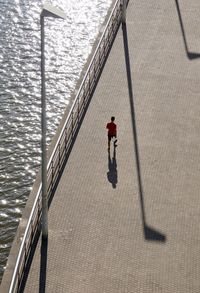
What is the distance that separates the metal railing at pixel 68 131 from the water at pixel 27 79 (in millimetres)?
2100

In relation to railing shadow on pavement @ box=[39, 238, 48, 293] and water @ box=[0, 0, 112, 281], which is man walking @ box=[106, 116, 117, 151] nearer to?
water @ box=[0, 0, 112, 281]

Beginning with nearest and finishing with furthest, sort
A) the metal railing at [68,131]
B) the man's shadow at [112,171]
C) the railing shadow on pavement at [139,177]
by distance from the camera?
1. the metal railing at [68,131]
2. the railing shadow on pavement at [139,177]
3. the man's shadow at [112,171]

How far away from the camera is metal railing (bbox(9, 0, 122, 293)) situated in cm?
1549

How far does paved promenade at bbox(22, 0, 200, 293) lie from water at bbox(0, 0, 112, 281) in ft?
9.97

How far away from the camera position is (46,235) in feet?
A: 53.9

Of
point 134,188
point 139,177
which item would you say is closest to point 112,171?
point 139,177

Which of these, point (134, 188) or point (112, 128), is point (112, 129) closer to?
point (112, 128)

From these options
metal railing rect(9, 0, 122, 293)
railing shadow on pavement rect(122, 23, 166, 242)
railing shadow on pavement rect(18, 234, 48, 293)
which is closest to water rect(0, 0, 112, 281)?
metal railing rect(9, 0, 122, 293)

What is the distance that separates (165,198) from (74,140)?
3.76 m

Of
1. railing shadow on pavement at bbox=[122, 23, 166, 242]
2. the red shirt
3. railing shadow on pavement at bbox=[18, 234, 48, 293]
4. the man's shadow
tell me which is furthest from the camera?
the red shirt

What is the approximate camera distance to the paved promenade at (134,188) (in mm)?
15555

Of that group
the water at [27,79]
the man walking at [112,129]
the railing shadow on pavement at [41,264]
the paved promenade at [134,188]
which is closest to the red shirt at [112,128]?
the man walking at [112,129]

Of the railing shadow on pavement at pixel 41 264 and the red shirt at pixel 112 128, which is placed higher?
the red shirt at pixel 112 128

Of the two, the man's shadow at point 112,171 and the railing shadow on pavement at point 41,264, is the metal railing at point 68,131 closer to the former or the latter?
the railing shadow on pavement at point 41,264
